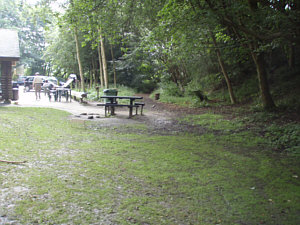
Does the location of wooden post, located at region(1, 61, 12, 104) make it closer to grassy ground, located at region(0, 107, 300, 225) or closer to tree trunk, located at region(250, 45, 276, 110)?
grassy ground, located at region(0, 107, 300, 225)

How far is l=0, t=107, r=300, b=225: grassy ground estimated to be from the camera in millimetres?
3441

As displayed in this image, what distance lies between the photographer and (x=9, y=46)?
1588 centimetres

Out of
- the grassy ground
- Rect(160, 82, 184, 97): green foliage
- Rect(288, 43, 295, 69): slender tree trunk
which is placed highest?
Rect(288, 43, 295, 69): slender tree trunk

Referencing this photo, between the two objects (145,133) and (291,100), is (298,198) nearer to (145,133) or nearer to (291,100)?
(145,133)

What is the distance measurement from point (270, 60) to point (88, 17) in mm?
12186

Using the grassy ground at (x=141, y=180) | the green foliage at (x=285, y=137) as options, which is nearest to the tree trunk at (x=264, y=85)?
the green foliage at (x=285, y=137)

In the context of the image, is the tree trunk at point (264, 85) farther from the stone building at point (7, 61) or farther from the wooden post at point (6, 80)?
the wooden post at point (6, 80)

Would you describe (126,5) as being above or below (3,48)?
above

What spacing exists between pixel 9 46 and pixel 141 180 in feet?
47.4

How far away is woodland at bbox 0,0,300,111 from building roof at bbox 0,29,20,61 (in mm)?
1313

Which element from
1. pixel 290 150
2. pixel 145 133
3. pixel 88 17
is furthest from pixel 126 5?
pixel 290 150

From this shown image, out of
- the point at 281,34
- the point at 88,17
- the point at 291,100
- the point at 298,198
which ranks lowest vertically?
the point at 298,198

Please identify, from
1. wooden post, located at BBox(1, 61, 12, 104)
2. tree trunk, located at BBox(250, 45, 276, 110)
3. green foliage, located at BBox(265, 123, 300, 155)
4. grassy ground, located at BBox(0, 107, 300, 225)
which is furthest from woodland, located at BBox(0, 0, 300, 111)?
grassy ground, located at BBox(0, 107, 300, 225)

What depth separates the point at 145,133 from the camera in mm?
8844
